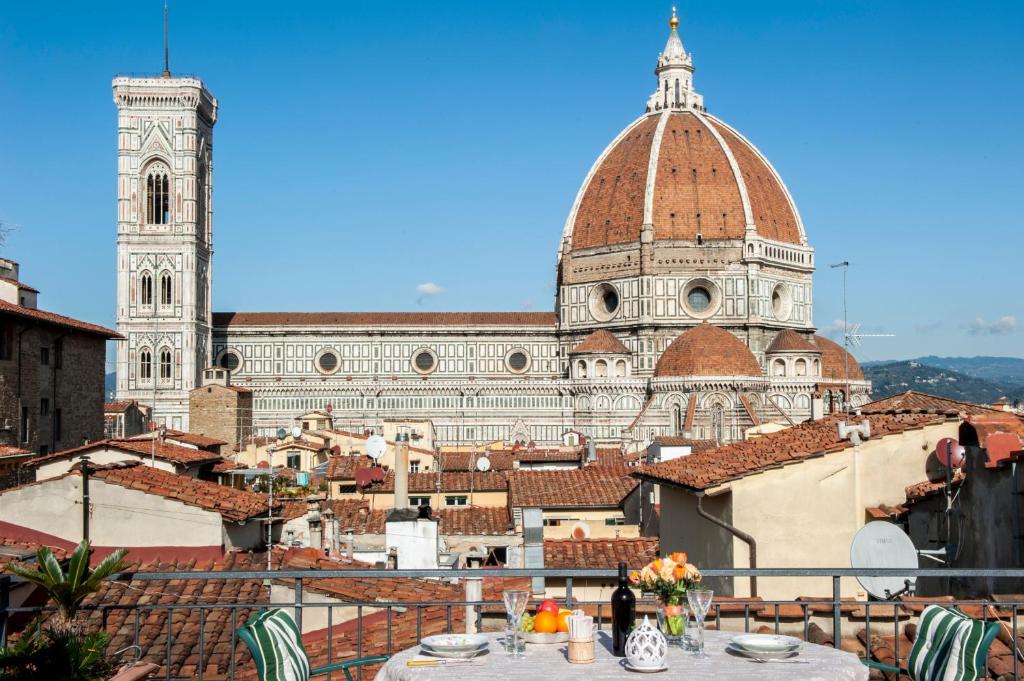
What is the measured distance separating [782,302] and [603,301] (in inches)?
537

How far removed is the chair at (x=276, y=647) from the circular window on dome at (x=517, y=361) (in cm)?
8364

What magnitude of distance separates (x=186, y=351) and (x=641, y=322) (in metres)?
32.0

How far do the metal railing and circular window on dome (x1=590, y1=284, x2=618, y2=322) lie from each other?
7566 centimetres

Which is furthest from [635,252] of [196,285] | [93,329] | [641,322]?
[93,329]

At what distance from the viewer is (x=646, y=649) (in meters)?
4.87

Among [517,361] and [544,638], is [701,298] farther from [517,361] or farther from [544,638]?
[544,638]

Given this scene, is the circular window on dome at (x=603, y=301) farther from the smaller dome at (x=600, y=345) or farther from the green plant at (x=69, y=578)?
the green plant at (x=69, y=578)

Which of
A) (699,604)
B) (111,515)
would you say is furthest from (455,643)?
(111,515)

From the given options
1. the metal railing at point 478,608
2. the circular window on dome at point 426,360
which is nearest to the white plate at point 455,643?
the metal railing at point 478,608

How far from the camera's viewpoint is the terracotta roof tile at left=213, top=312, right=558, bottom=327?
8794 cm

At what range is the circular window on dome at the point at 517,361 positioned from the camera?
3531 inches

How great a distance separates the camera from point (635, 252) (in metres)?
88.7

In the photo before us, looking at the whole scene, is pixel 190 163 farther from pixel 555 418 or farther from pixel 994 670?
pixel 994 670

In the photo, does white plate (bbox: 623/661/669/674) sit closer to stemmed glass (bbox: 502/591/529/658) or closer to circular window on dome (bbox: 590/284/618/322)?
stemmed glass (bbox: 502/591/529/658)
